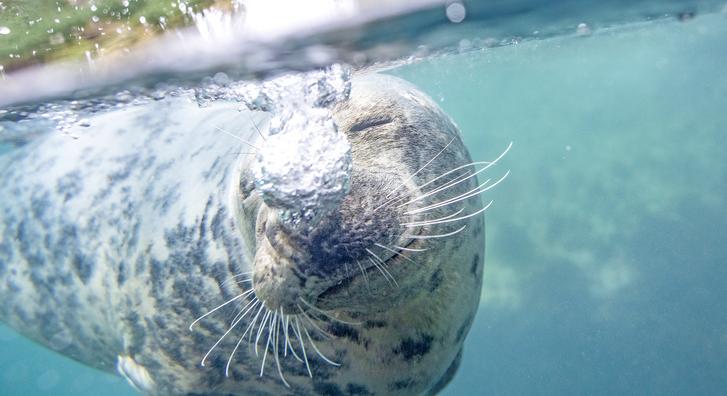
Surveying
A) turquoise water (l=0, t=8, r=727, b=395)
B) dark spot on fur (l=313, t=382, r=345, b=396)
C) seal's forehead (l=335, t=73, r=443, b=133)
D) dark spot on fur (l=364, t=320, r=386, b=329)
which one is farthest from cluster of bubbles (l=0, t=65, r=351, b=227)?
turquoise water (l=0, t=8, r=727, b=395)

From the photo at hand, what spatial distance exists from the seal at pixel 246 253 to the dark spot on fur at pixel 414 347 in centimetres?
2

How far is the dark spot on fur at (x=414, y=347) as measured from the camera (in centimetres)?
322

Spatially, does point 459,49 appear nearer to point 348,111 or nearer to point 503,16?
point 503,16

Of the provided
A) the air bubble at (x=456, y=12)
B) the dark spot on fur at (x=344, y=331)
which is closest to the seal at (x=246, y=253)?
the dark spot on fur at (x=344, y=331)

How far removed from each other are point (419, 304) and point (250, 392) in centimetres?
162

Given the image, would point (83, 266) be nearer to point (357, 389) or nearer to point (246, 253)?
point (246, 253)

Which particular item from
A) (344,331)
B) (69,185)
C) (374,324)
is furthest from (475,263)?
(69,185)

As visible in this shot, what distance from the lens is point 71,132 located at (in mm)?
5840

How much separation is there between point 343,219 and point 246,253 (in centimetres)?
161

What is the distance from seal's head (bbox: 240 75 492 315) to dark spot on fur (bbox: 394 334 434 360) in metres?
0.40

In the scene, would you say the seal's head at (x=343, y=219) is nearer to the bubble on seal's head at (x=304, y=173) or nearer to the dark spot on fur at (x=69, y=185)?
the bubble on seal's head at (x=304, y=173)

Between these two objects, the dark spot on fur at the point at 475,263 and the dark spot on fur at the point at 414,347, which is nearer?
the dark spot on fur at the point at 414,347

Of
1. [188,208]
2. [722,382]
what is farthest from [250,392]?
[722,382]

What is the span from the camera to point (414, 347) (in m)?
3.26
